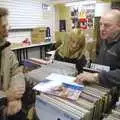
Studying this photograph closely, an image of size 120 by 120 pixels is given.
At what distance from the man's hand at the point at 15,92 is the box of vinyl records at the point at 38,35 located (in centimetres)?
377

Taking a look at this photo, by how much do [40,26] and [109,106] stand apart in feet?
14.8

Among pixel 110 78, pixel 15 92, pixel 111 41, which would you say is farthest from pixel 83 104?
pixel 111 41

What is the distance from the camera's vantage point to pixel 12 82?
147 cm

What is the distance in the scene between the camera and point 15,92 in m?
1.38

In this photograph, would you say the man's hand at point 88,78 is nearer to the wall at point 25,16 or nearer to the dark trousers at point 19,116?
the dark trousers at point 19,116

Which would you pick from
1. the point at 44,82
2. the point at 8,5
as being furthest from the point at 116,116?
the point at 8,5

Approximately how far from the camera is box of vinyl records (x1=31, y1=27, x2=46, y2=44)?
16.8 ft

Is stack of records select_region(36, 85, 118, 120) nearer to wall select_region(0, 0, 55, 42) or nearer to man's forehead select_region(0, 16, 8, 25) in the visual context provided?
man's forehead select_region(0, 16, 8, 25)

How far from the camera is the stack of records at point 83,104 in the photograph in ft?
3.32

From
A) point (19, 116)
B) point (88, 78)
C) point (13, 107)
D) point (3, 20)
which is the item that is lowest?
point (19, 116)

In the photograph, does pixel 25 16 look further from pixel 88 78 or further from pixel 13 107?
pixel 88 78

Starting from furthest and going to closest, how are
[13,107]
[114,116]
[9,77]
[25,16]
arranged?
[25,16] < [9,77] < [13,107] < [114,116]

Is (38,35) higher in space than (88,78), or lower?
higher

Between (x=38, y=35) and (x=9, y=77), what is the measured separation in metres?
3.71
